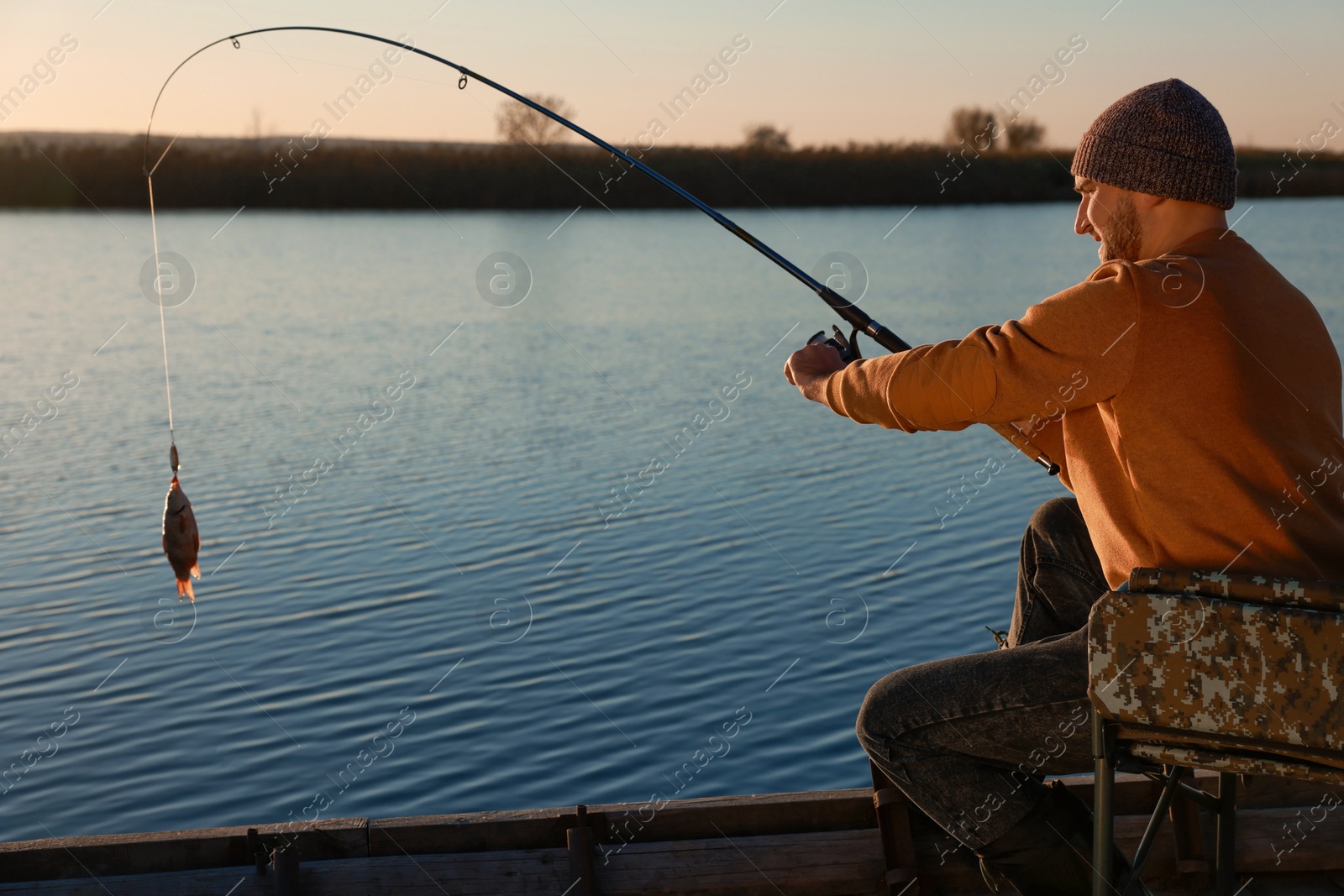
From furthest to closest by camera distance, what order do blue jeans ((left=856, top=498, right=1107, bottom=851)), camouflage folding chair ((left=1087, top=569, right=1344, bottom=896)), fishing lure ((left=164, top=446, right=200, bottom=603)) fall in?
fishing lure ((left=164, top=446, right=200, bottom=603)), blue jeans ((left=856, top=498, right=1107, bottom=851)), camouflage folding chair ((left=1087, top=569, right=1344, bottom=896))

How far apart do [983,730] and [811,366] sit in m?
0.80

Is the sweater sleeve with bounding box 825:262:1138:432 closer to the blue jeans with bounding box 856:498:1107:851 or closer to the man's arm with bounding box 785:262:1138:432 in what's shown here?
the man's arm with bounding box 785:262:1138:432

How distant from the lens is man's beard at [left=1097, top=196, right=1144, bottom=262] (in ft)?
7.52

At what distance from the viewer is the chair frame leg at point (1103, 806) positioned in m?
2.14

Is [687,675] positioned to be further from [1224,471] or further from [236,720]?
[1224,471]

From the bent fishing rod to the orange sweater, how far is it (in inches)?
7.2

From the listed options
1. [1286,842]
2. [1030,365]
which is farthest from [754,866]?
[1030,365]

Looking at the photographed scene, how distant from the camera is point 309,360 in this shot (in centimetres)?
1602

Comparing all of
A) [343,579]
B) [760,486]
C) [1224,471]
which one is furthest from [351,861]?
[760,486]

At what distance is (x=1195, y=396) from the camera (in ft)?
6.83

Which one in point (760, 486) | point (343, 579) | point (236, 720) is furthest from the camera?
point (760, 486)

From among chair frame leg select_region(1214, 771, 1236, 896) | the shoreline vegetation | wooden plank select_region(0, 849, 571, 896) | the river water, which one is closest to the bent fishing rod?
chair frame leg select_region(1214, 771, 1236, 896)

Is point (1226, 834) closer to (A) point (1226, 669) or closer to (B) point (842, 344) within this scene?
(A) point (1226, 669)

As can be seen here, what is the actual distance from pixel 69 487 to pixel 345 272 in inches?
716
